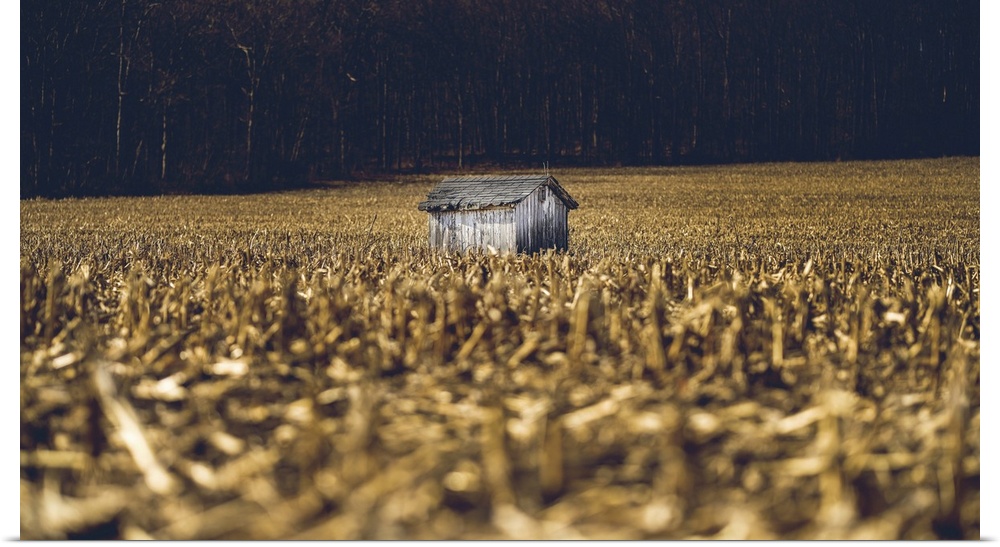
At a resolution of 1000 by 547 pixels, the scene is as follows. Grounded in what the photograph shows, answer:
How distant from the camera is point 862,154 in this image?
52.8 m

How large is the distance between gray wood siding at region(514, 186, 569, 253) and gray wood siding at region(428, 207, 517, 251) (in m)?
0.22

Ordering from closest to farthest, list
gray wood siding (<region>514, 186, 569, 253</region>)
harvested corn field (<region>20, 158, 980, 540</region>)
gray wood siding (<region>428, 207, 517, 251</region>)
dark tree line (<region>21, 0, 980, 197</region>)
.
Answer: harvested corn field (<region>20, 158, 980, 540</region>) → gray wood siding (<region>428, 207, 517, 251</region>) → gray wood siding (<region>514, 186, 569, 253</region>) → dark tree line (<region>21, 0, 980, 197</region>)

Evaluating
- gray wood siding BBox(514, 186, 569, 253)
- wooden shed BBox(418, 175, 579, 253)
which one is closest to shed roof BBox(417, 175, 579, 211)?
wooden shed BBox(418, 175, 579, 253)

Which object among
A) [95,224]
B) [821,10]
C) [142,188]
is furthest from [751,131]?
[95,224]

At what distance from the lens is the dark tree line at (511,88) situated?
45750mm

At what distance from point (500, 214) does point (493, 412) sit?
1431 cm

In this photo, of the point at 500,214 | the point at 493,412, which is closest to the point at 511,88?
the point at 500,214

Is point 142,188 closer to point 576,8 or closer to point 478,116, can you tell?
point 478,116

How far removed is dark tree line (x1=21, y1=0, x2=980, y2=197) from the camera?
150ft

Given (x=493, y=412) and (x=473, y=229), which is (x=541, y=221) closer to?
(x=473, y=229)

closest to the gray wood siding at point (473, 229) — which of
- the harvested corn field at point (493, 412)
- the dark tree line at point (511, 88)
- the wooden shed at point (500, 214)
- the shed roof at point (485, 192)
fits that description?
the wooden shed at point (500, 214)

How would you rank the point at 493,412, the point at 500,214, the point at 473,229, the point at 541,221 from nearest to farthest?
1. the point at 493,412
2. the point at 500,214
3. the point at 473,229
4. the point at 541,221

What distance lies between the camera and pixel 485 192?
18516mm

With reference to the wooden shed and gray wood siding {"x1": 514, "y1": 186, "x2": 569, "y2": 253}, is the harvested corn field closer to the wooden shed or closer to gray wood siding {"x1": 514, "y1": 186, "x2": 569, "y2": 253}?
the wooden shed
